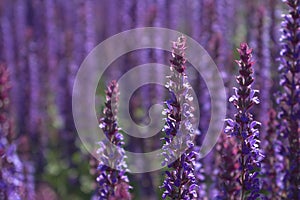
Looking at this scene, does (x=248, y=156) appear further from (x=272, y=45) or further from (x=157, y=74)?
(x=272, y=45)

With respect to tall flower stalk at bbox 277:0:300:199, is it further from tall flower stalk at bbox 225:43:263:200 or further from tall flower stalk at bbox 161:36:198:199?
tall flower stalk at bbox 161:36:198:199

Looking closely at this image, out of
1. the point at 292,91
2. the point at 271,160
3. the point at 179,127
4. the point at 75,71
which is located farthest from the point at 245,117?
the point at 75,71

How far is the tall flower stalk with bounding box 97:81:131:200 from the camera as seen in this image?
3877 mm

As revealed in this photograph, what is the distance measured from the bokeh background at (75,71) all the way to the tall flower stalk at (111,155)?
8.73ft

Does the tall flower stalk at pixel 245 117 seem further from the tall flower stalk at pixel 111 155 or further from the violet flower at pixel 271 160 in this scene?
the violet flower at pixel 271 160

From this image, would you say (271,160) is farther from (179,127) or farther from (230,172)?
(179,127)

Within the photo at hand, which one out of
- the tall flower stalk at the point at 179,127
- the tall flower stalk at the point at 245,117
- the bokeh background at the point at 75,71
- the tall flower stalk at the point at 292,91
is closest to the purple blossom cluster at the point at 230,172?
Answer: the tall flower stalk at the point at 245,117

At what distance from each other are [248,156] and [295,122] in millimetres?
885

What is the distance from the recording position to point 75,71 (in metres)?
9.86

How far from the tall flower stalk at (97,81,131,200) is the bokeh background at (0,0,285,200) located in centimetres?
266

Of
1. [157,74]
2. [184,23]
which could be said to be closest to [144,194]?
[157,74]

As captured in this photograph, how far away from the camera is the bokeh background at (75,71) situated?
757 centimetres

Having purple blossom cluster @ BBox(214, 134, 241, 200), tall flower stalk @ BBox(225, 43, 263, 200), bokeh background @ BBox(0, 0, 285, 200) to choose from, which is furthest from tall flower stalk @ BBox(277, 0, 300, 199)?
bokeh background @ BBox(0, 0, 285, 200)

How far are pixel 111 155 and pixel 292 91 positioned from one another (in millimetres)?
1483
